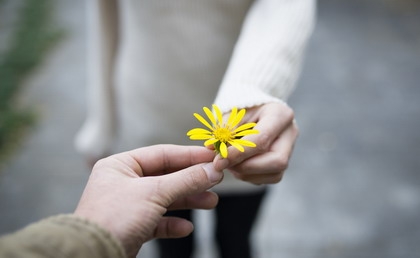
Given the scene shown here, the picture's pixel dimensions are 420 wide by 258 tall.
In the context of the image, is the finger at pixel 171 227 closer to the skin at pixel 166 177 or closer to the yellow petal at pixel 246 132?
the skin at pixel 166 177

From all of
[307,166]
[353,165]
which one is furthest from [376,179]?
[307,166]

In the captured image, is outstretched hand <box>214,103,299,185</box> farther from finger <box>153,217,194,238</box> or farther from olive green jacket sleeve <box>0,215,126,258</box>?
olive green jacket sleeve <box>0,215,126,258</box>

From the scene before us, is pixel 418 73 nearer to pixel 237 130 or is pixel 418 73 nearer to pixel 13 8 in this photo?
pixel 237 130

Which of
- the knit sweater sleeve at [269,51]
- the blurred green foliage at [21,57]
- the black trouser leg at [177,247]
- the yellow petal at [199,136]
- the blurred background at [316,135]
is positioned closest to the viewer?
the yellow petal at [199,136]

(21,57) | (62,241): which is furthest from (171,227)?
(21,57)

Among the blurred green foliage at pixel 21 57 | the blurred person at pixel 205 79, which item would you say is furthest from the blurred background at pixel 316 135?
the blurred person at pixel 205 79

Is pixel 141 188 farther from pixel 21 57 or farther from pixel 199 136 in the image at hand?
pixel 21 57
